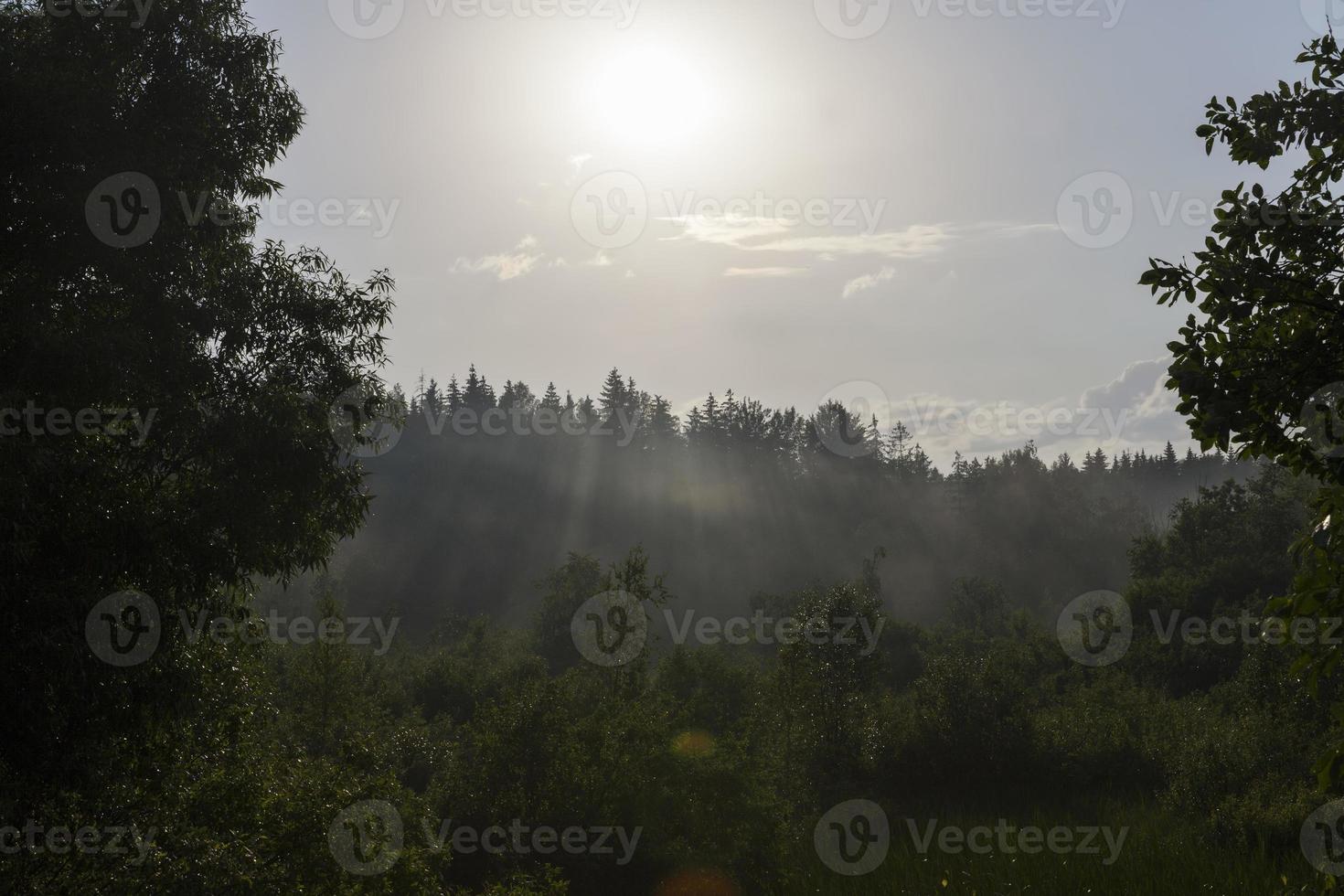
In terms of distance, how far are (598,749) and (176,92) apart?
16.0m

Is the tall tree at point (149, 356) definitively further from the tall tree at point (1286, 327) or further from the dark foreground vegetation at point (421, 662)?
the tall tree at point (1286, 327)

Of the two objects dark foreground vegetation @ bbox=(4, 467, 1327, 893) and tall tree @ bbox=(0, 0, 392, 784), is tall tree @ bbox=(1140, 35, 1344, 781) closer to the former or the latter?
dark foreground vegetation @ bbox=(4, 467, 1327, 893)

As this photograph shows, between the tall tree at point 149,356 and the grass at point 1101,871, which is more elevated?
the tall tree at point 149,356

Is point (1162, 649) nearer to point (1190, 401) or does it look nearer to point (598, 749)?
point (598, 749)

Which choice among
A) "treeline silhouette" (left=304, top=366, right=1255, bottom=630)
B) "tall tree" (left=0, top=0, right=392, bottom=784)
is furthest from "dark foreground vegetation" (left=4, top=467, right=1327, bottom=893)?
"treeline silhouette" (left=304, top=366, right=1255, bottom=630)

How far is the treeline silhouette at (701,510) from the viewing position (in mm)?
112375

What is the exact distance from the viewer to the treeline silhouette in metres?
112

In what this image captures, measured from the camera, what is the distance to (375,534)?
12462cm

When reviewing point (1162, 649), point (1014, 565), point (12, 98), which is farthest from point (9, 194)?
point (1014, 565)

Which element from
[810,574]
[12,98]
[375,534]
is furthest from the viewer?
[375,534]

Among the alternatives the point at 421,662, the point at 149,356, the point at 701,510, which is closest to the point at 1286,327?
the point at 149,356

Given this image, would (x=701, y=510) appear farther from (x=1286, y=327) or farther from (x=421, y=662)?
(x=1286, y=327)

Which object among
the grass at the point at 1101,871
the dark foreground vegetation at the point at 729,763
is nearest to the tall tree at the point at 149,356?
the dark foreground vegetation at the point at 729,763

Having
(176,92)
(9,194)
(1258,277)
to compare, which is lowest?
(1258,277)
